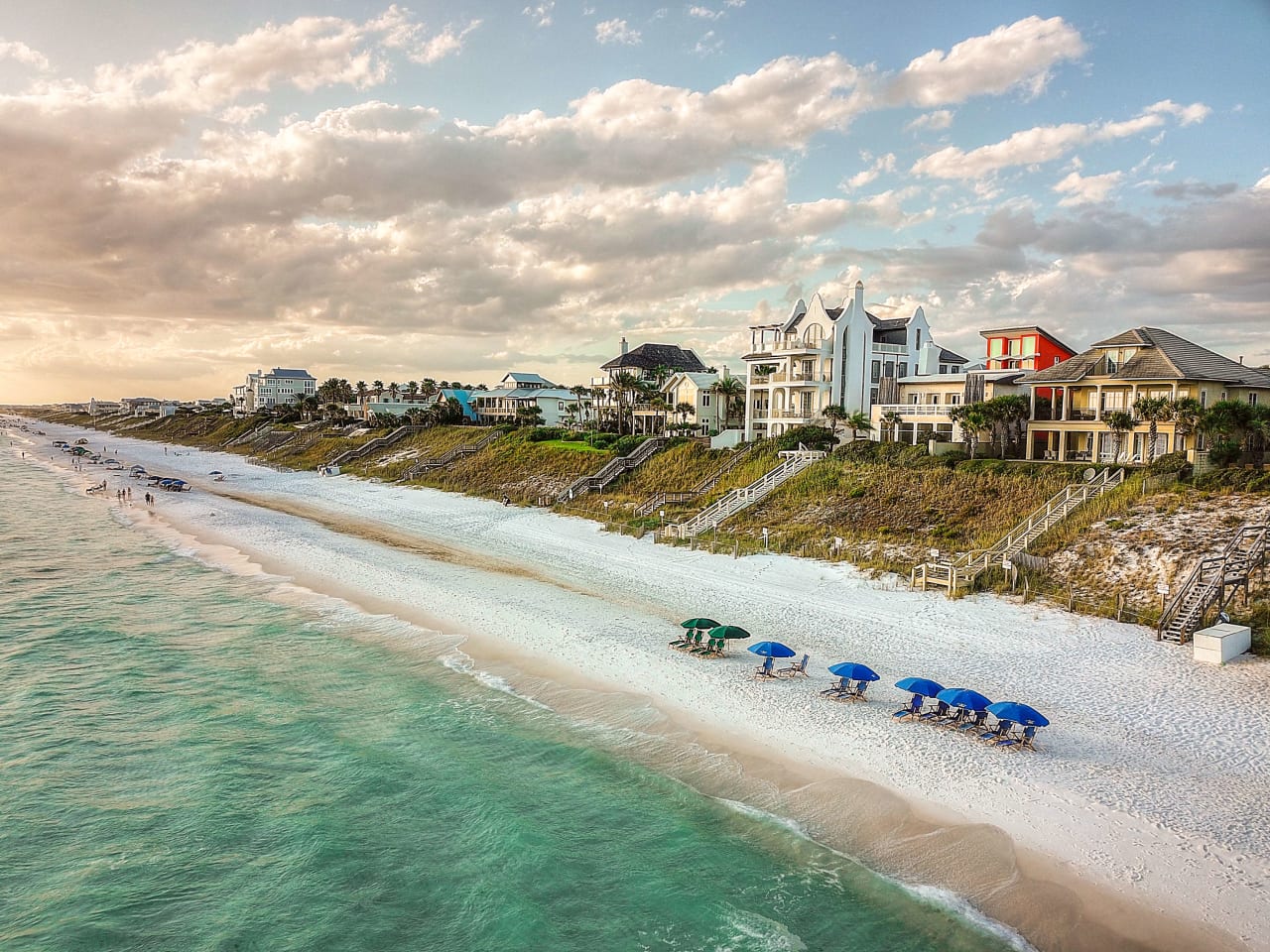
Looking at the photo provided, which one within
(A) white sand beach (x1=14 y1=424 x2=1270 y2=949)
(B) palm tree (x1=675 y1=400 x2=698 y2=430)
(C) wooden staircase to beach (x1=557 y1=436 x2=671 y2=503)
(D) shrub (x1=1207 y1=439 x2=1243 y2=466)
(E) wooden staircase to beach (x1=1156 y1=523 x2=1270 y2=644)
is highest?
(B) palm tree (x1=675 y1=400 x2=698 y2=430)

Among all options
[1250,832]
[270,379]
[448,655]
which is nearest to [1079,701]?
[1250,832]

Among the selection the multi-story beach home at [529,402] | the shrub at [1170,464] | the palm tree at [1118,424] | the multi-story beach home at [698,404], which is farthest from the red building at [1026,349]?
the multi-story beach home at [529,402]

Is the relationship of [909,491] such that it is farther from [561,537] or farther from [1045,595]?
[561,537]

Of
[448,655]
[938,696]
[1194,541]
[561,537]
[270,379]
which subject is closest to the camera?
[938,696]

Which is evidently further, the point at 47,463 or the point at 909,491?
the point at 47,463

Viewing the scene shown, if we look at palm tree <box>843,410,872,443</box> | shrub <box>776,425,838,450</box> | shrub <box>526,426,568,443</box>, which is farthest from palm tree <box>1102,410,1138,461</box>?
shrub <box>526,426,568,443</box>

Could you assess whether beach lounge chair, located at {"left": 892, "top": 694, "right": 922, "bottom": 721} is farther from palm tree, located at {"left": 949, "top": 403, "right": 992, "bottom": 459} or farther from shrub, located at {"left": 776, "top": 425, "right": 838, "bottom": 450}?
shrub, located at {"left": 776, "top": 425, "right": 838, "bottom": 450}

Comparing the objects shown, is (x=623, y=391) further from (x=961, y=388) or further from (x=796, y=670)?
(x=796, y=670)

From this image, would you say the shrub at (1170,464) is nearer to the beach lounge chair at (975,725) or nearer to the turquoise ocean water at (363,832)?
the beach lounge chair at (975,725)

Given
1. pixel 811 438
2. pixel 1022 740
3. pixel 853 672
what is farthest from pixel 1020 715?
pixel 811 438
